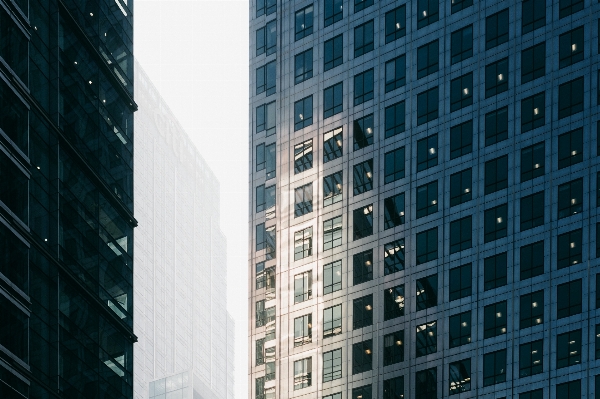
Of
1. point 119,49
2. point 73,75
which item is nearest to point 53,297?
point 73,75

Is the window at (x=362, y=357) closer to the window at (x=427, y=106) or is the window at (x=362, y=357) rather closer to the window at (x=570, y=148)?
the window at (x=427, y=106)

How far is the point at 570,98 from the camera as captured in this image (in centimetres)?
10262

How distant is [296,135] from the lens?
388 feet

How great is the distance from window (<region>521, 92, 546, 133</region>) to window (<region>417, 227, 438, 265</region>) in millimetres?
11404

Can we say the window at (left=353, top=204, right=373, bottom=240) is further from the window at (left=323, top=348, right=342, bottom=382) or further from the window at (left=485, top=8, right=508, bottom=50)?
the window at (left=485, top=8, right=508, bottom=50)

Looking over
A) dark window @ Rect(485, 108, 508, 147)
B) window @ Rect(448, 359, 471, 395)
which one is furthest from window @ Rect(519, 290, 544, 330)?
→ dark window @ Rect(485, 108, 508, 147)

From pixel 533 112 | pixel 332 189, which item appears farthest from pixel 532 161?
pixel 332 189

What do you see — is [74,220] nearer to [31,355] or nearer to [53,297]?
[53,297]

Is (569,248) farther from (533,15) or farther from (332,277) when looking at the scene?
(332,277)

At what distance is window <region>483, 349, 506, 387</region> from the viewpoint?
100312 mm

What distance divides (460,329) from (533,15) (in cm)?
2628

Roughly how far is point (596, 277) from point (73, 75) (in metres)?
43.9

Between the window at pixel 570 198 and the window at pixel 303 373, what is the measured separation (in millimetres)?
26104

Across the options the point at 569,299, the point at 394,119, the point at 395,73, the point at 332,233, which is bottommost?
the point at 569,299
